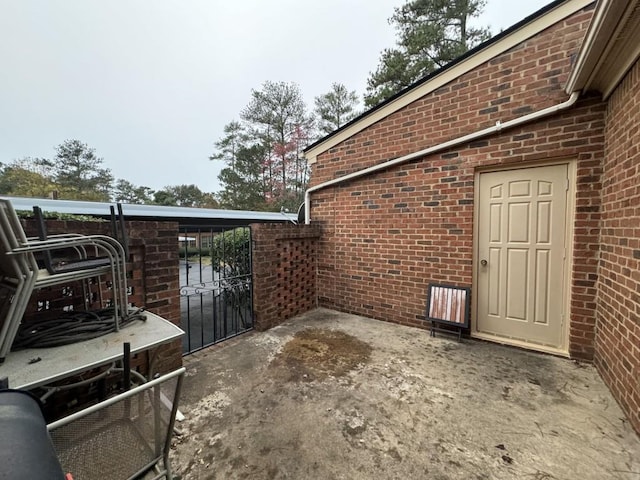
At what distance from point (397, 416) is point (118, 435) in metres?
1.74

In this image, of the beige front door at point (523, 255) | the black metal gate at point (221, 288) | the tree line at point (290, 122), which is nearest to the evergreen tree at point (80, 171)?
the tree line at point (290, 122)

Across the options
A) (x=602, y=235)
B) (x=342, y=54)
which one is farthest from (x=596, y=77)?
(x=342, y=54)

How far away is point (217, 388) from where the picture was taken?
7.55 feet

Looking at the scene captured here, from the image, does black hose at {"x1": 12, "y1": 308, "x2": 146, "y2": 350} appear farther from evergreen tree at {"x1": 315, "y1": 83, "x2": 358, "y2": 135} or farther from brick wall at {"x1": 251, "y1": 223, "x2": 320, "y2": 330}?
evergreen tree at {"x1": 315, "y1": 83, "x2": 358, "y2": 135}

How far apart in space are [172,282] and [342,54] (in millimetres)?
→ 12539

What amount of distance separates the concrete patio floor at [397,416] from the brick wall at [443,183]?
36.9 inches

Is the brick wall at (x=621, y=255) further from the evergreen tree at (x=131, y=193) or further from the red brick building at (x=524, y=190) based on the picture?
the evergreen tree at (x=131, y=193)

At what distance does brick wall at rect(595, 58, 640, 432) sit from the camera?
187 cm

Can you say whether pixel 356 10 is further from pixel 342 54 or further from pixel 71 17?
pixel 71 17

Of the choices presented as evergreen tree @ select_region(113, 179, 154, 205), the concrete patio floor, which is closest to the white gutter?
the concrete patio floor

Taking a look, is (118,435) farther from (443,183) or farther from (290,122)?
(290,122)

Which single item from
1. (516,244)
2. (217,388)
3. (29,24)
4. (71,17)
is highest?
(29,24)

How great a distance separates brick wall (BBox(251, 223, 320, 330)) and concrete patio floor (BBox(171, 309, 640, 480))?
0.75 meters

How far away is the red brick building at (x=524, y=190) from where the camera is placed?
2.06m
